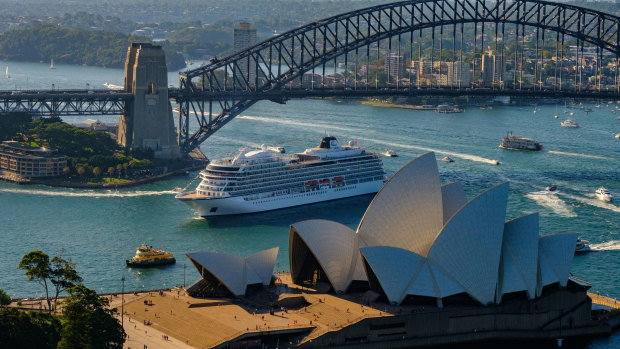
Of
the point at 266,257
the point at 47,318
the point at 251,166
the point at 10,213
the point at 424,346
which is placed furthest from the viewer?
the point at 251,166

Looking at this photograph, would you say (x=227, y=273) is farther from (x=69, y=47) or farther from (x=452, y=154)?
(x=69, y=47)

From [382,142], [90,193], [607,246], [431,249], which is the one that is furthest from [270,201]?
[382,142]

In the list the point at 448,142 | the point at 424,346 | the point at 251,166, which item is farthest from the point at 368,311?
the point at 448,142

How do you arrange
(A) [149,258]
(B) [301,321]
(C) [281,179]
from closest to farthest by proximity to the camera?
(B) [301,321] → (A) [149,258] → (C) [281,179]

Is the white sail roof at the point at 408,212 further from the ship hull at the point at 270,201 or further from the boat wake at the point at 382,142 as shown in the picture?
the boat wake at the point at 382,142

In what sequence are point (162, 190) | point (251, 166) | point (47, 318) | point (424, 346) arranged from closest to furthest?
point (47, 318) → point (424, 346) → point (251, 166) → point (162, 190)

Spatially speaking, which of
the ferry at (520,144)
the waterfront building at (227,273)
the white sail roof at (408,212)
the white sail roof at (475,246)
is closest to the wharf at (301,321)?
the waterfront building at (227,273)

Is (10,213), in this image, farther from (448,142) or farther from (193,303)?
(448,142)
